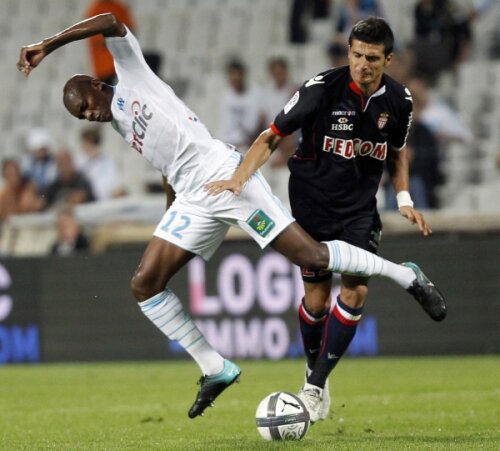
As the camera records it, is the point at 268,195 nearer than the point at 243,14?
Yes

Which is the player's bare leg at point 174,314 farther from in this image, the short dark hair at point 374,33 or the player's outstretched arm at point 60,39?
the short dark hair at point 374,33

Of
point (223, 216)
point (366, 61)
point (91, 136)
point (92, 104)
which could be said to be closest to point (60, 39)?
point (92, 104)

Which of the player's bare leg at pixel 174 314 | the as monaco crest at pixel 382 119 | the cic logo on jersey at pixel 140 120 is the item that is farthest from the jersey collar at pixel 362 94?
the player's bare leg at pixel 174 314

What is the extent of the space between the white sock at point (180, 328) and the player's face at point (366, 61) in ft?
5.77

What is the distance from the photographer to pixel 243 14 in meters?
19.2

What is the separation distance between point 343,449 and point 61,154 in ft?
35.1

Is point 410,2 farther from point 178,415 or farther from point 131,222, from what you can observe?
point 178,415

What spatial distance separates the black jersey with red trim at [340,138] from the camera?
757cm

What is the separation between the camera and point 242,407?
381 inches

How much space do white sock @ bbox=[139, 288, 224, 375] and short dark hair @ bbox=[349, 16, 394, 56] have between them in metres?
1.93

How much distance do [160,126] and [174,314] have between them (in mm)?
1155

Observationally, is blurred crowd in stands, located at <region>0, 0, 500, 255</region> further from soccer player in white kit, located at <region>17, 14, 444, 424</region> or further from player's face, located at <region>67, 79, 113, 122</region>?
player's face, located at <region>67, 79, 113, 122</region>

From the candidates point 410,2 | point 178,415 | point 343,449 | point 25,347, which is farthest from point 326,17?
point 343,449

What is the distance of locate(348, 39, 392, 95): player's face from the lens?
23.9 ft
